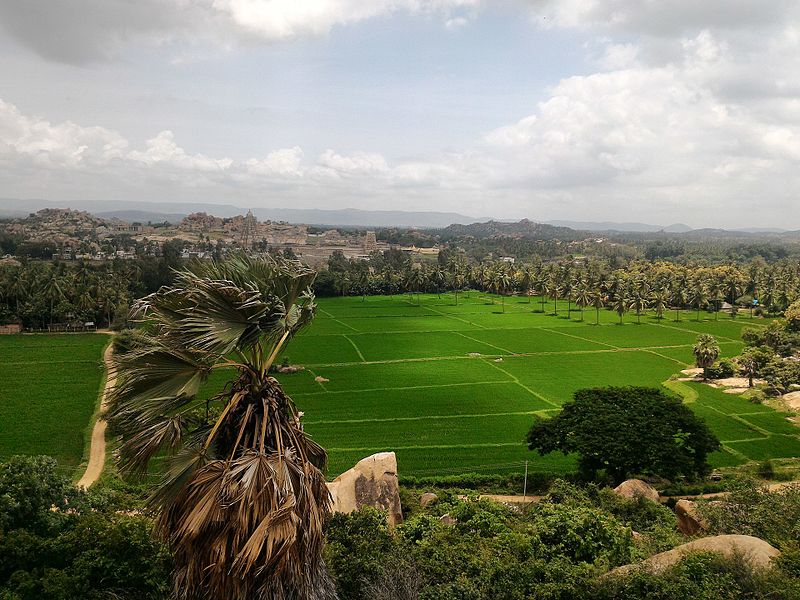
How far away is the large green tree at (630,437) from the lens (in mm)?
22875

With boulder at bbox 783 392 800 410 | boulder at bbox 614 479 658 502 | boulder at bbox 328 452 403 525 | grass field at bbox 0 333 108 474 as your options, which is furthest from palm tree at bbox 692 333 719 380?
grass field at bbox 0 333 108 474

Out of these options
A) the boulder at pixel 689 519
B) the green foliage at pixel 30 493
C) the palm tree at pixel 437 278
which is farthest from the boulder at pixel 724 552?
the palm tree at pixel 437 278

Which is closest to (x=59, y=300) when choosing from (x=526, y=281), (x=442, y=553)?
(x=442, y=553)

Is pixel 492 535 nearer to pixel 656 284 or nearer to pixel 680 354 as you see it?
pixel 680 354

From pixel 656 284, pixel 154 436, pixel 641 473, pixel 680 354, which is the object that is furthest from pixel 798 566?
pixel 656 284

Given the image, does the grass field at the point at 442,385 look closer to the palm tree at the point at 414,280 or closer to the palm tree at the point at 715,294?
the palm tree at the point at 715,294

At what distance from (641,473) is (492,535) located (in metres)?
13.0

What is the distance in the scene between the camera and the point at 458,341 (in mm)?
60500

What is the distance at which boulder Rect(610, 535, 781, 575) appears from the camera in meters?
9.91

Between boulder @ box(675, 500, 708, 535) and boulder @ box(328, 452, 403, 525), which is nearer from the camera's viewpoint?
boulder @ box(675, 500, 708, 535)

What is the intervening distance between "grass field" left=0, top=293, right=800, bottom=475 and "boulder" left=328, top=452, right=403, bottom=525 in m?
8.26

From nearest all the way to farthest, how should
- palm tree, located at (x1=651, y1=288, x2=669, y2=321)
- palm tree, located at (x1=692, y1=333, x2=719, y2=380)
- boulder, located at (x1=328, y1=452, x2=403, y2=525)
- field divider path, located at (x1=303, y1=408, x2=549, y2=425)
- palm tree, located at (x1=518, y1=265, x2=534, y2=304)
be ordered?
boulder, located at (x1=328, y1=452, x2=403, y2=525) < field divider path, located at (x1=303, y1=408, x2=549, y2=425) < palm tree, located at (x1=692, y1=333, x2=719, y2=380) < palm tree, located at (x1=651, y1=288, x2=669, y2=321) < palm tree, located at (x1=518, y1=265, x2=534, y2=304)

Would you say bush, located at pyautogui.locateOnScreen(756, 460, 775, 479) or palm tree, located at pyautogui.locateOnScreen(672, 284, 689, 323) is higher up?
palm tree, located at pyautogui.locateOnScreen(672, 284, 689, 323)

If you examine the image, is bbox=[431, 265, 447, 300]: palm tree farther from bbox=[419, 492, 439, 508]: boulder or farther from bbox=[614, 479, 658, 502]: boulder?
bbox=[419, 492, 439, 508]: boulder
